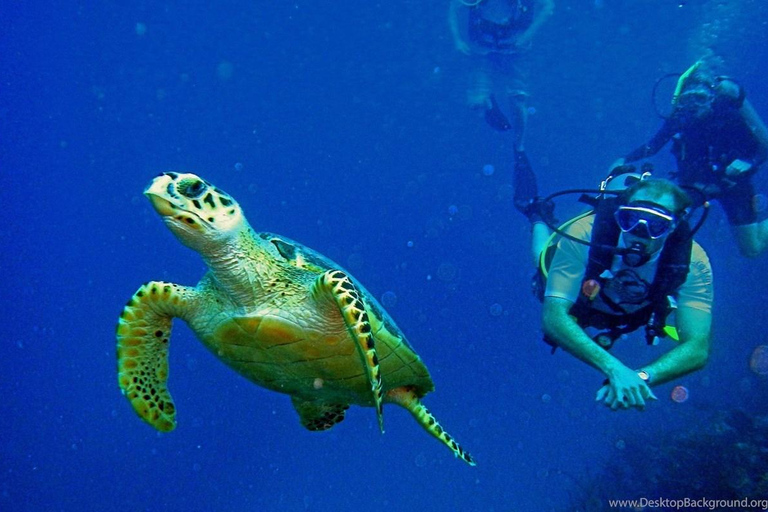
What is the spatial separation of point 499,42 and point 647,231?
2103 centimetres

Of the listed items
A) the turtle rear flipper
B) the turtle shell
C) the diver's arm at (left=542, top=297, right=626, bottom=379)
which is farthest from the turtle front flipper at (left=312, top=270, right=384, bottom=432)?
the turtle rear flipper

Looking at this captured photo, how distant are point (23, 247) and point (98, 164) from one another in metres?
12.7

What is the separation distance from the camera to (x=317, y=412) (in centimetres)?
461

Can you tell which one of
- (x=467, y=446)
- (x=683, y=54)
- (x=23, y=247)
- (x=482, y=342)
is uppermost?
(x=23, y=247)

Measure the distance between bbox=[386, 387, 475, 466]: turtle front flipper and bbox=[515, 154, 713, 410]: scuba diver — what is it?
121cm

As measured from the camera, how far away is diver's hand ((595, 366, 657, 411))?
2965 millimetres

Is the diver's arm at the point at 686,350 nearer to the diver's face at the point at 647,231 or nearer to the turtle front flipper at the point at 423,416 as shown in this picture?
the diver's face at the point at 647,231

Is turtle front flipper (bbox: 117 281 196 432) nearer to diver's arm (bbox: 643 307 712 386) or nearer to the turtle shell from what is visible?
the turtle shell

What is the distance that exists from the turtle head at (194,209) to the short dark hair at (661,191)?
3056mm

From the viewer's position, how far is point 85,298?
5062 cm

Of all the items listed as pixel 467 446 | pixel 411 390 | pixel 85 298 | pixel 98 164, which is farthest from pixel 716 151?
pixel 98 164

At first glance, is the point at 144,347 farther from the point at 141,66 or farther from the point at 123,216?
the point at 123,216

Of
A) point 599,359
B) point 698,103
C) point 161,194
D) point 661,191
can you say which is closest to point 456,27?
point 698,103

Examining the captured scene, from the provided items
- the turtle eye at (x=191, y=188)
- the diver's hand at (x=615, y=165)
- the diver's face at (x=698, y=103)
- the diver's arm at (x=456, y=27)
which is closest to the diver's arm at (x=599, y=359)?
the diver's hand at (x=615, y=165)
